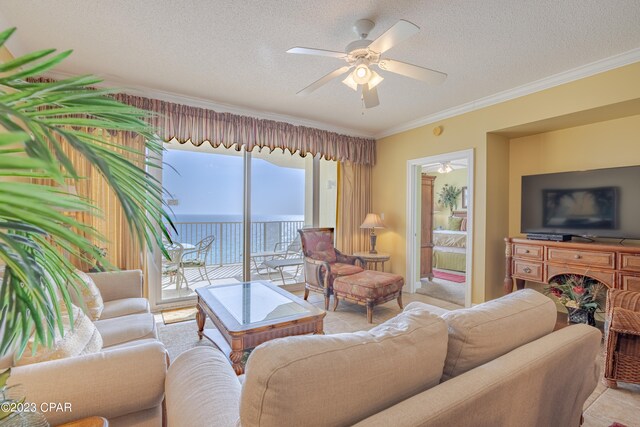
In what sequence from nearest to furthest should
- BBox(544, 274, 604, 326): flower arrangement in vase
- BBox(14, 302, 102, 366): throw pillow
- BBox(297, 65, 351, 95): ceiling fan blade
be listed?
1. BBox(14, 302, 102, 366): throw pillow
2. BBox(297, 65, 351, 95): ceiling fan blade
3. BBox(544, 274, 604, 326): flower arrangement in vase

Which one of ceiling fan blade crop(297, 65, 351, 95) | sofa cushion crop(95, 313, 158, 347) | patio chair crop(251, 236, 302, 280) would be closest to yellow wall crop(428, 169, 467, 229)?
patio chair crop(251, 236, 302, 280)

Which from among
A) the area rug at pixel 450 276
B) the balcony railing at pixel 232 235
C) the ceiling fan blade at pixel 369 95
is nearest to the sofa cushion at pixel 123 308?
the balcony railing at pixel 232 235

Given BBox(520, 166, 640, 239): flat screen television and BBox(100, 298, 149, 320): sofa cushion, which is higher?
BBox(520, 166, 640, 239): flat screen television

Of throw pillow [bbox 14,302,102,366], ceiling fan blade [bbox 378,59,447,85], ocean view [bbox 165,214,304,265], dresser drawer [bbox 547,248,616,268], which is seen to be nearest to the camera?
throw pillow [bbox 14,302,102,366]

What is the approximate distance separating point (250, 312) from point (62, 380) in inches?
54.9

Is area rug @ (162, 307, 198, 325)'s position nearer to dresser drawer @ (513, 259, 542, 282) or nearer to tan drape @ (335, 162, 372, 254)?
tan drape @ (335, 162, 372, 254)

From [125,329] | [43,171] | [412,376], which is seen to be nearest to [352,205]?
[125,329]

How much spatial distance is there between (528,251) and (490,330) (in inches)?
113

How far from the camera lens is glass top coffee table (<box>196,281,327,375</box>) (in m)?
2.03

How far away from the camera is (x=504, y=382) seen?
925mm

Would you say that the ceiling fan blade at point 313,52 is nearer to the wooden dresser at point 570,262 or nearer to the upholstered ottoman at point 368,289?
the upholstered ottoman at point 368,289

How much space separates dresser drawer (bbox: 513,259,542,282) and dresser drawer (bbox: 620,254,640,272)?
0.66 metres

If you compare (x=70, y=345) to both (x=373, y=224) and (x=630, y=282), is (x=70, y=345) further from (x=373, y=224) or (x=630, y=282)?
(x=630, y=282)

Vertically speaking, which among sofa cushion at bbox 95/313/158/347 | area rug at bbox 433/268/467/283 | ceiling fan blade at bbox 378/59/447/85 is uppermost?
ceiling fan blade at bbox 378/59/447/85
